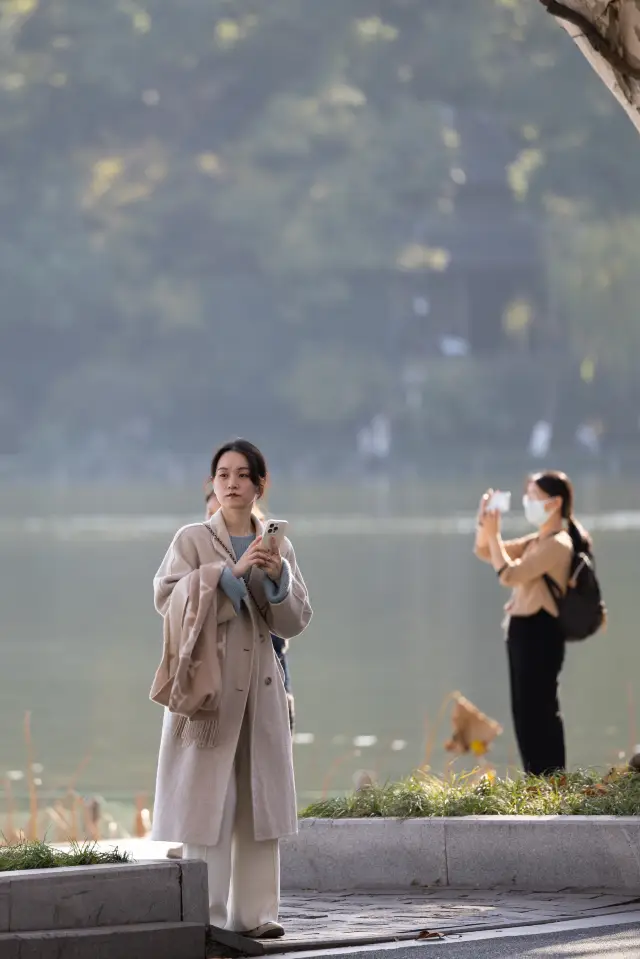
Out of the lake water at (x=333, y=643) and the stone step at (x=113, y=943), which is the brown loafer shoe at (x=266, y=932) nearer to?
the stone step at (x=113, y=943)

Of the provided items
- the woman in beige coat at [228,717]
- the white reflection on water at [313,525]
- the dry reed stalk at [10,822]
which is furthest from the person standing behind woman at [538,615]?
the white reflection on water at [313,525]

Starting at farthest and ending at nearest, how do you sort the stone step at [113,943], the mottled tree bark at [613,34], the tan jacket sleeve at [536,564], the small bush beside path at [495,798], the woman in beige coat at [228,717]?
1. the tan jacket sleeve at [536,564]
2. the mottled tree bark at [613,34]
3. the small bush beside path at [495,798]
4. the woman in beige coat at [228,717]
5. the stone step at [113,943]

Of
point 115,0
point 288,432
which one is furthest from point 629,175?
point 115,0

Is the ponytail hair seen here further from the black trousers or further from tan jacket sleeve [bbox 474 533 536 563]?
the black trousers

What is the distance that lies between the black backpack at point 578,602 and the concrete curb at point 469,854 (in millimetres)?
1305

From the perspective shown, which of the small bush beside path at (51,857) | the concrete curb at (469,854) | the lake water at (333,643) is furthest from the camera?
the lake water at (333,643)

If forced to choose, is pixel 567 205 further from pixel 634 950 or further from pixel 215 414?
pixel 634 950

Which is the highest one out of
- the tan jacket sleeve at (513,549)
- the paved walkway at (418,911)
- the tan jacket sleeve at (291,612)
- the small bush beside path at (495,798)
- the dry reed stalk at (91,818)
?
the tan jacket sleeve at (513,549)

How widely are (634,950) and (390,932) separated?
2.13 ft

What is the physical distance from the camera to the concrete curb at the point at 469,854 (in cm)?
559

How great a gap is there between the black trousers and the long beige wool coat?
2291 mm

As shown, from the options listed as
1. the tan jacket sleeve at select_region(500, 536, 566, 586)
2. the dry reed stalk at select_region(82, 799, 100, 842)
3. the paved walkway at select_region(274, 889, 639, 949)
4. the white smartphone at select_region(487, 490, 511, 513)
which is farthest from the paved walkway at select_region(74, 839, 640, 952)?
the dry reed stalk at select_region(82, 799, 100, 842)

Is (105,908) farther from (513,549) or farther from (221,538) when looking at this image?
(513,549)

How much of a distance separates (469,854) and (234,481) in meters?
1.54
